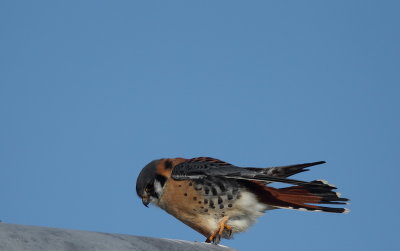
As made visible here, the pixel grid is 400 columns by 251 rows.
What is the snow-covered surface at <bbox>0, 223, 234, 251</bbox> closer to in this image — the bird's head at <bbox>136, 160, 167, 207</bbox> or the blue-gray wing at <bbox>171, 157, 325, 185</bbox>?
the blue-gray wing at <bbox>171, 157, 325, 185</bbox>

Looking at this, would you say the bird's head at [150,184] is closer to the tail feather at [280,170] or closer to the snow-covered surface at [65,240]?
the tail feather at [280,170]

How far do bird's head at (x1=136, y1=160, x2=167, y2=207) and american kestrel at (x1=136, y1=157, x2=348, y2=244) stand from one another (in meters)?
0.08

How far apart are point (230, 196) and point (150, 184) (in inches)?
20.3

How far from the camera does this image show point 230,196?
9.20ft

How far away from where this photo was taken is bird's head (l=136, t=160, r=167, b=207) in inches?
120

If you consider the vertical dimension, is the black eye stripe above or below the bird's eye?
above

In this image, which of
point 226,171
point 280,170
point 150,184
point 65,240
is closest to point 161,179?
point 150,184

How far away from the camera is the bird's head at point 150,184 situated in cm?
305

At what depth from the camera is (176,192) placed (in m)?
2.96

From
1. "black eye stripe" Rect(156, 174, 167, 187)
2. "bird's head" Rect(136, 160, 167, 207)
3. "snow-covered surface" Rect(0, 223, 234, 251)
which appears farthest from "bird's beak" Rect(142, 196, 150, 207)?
"snow-covered surface" Rect(0, 223, 234, 251)

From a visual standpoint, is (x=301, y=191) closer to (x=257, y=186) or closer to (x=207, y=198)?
(x=257, y=186)

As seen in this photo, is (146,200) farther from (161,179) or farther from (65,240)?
(65,240)

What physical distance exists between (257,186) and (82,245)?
5.86ft

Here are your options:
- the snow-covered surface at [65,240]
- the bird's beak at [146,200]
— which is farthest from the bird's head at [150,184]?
the snow-covered surface at [65,240]
